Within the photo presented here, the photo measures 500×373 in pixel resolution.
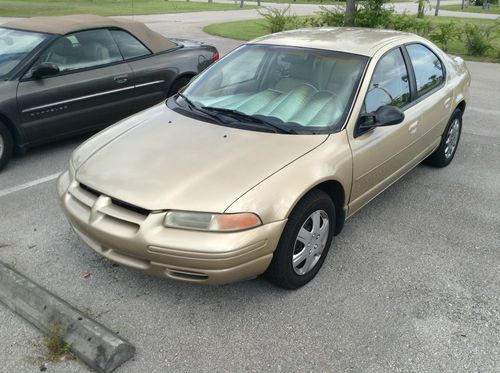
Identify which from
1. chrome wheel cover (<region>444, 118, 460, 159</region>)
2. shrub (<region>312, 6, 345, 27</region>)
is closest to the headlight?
chrome wheel cover (<region>444, 118, 460, 159</region>)

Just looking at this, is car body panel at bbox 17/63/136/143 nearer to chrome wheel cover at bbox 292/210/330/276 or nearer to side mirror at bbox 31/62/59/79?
side mirror at bbox 31/62/59/79

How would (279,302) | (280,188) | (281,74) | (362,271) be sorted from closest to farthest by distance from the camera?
1. (280,188)
2. (279,302)
3. (362,271)
4. (281,74)

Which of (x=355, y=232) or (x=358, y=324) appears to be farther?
(x=355, y=232)

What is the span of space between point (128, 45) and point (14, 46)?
1.32 metres

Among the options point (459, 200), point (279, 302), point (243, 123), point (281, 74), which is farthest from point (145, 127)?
point (459, 200)

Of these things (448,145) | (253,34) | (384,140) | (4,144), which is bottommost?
(4,144)

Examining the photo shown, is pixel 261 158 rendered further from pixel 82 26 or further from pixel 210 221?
pixel 82 26

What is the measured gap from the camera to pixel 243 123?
11.1 feet

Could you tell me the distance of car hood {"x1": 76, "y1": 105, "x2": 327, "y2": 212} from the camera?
8.85ft

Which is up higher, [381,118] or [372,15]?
[372,15]

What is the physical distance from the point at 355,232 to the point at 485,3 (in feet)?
139

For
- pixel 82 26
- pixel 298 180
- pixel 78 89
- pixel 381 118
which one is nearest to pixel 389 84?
pixel 381 118

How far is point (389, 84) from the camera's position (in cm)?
382

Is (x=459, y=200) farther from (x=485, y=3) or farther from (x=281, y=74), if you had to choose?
(x=485, y=3)
